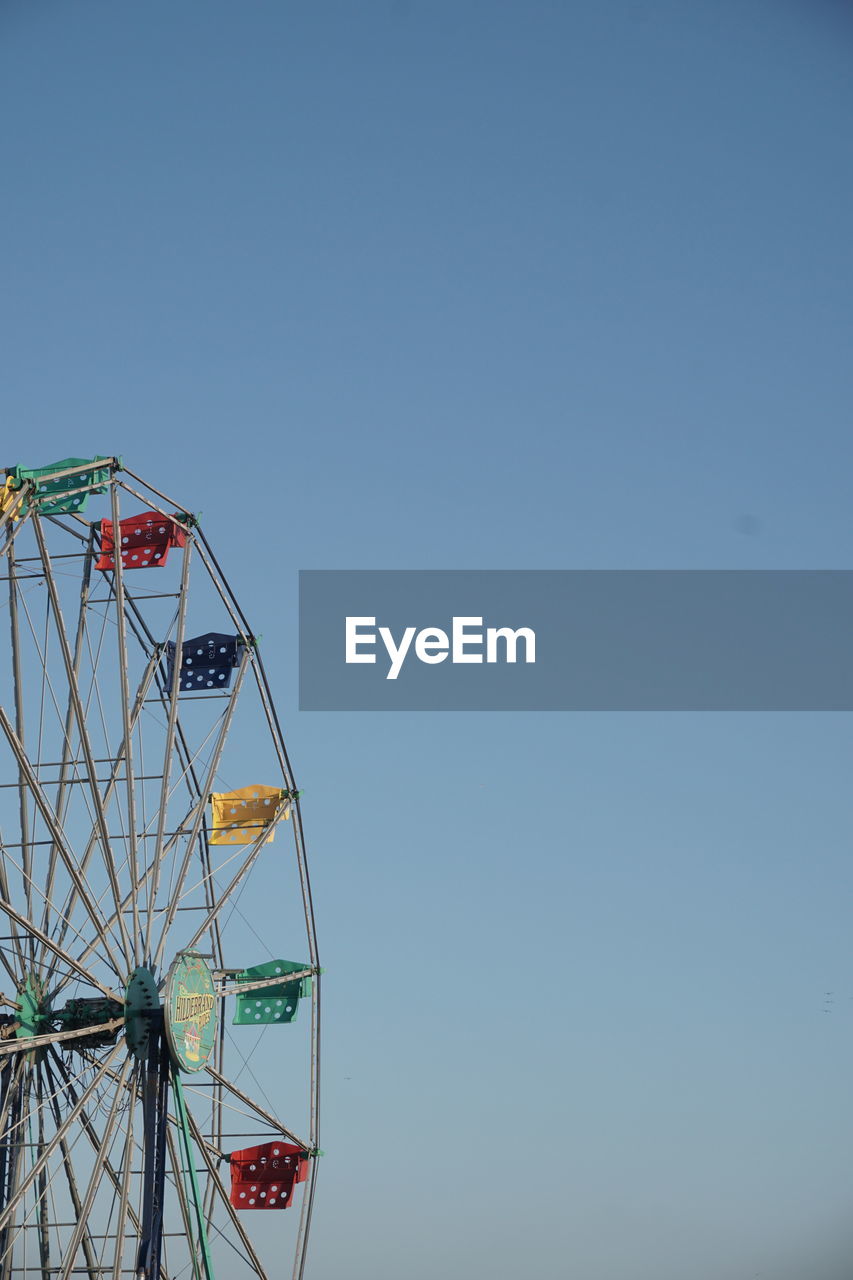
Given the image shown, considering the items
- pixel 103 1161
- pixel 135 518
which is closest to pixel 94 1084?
pixel 103 1161

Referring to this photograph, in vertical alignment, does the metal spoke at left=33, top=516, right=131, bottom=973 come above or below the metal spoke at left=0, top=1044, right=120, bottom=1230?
above

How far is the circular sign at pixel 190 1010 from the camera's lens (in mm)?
27984

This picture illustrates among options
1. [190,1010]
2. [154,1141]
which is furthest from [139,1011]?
[154,1141]

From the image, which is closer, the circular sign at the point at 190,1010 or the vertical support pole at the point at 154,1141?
the vertical support pole at the point at 154,1141

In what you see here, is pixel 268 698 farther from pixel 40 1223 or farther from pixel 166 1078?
pixel 40 1223

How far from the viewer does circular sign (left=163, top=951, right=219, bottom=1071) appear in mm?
27984

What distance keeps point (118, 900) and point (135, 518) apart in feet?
Result: 23.1

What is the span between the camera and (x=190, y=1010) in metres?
28.7

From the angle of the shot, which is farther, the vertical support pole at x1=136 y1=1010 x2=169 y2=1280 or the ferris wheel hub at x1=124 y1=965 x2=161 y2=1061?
the ferris wheel hub at x1=124 y1=965 x2=161 y2=1061

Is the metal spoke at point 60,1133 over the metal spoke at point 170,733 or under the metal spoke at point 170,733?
under

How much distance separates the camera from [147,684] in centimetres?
3194

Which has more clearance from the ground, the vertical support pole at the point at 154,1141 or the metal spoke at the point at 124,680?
the metal spoke at the point at 124,680

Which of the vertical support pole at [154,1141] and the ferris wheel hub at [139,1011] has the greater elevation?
the ferris wheel hub at [139,1011]

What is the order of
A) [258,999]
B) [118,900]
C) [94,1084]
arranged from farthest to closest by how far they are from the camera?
[258,999], [118,900], [94,1084]
